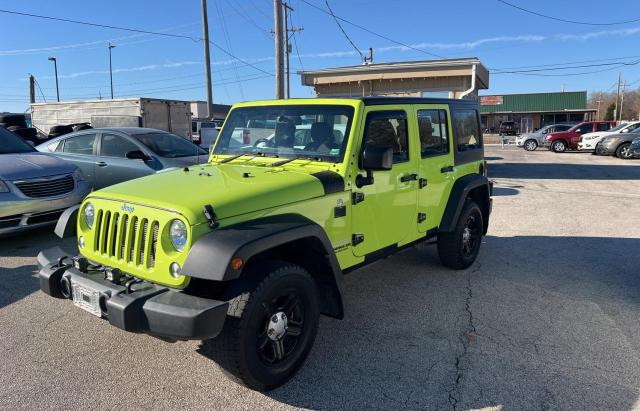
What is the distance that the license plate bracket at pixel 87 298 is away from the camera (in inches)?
117

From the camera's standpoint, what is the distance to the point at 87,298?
306 cm

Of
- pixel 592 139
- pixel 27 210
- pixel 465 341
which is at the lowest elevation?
pixel 465 341

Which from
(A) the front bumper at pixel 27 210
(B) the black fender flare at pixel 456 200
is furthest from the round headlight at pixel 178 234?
(A) the front bumper at pixel 27 210

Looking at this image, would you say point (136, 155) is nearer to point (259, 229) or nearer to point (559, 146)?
point (259, 229)

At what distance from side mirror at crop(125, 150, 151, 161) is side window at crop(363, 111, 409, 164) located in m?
3.99

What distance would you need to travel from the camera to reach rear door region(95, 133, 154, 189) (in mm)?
8281

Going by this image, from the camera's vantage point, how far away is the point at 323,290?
3527 millimetres

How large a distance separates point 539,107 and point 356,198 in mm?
57212

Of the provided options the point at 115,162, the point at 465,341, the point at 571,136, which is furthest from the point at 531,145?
the point at 465,341

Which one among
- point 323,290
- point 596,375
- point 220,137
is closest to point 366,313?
point 323,290

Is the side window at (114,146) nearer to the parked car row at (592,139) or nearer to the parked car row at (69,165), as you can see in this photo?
the parked car row at (69,165)

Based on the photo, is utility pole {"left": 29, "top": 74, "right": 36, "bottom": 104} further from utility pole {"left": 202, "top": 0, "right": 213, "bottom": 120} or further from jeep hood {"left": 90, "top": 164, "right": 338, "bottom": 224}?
jeep hood {"left": 90, "top": 164, "right": 338, "bottom": 224}

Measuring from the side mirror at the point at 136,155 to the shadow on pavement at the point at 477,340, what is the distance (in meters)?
3.57

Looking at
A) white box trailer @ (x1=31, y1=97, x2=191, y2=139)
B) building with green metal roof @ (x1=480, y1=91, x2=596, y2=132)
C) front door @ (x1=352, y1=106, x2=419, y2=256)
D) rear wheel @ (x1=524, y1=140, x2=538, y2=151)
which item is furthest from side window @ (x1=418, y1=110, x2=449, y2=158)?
building with green metal roof @ (x1=480, y1=91, x2=596, y2=132)
